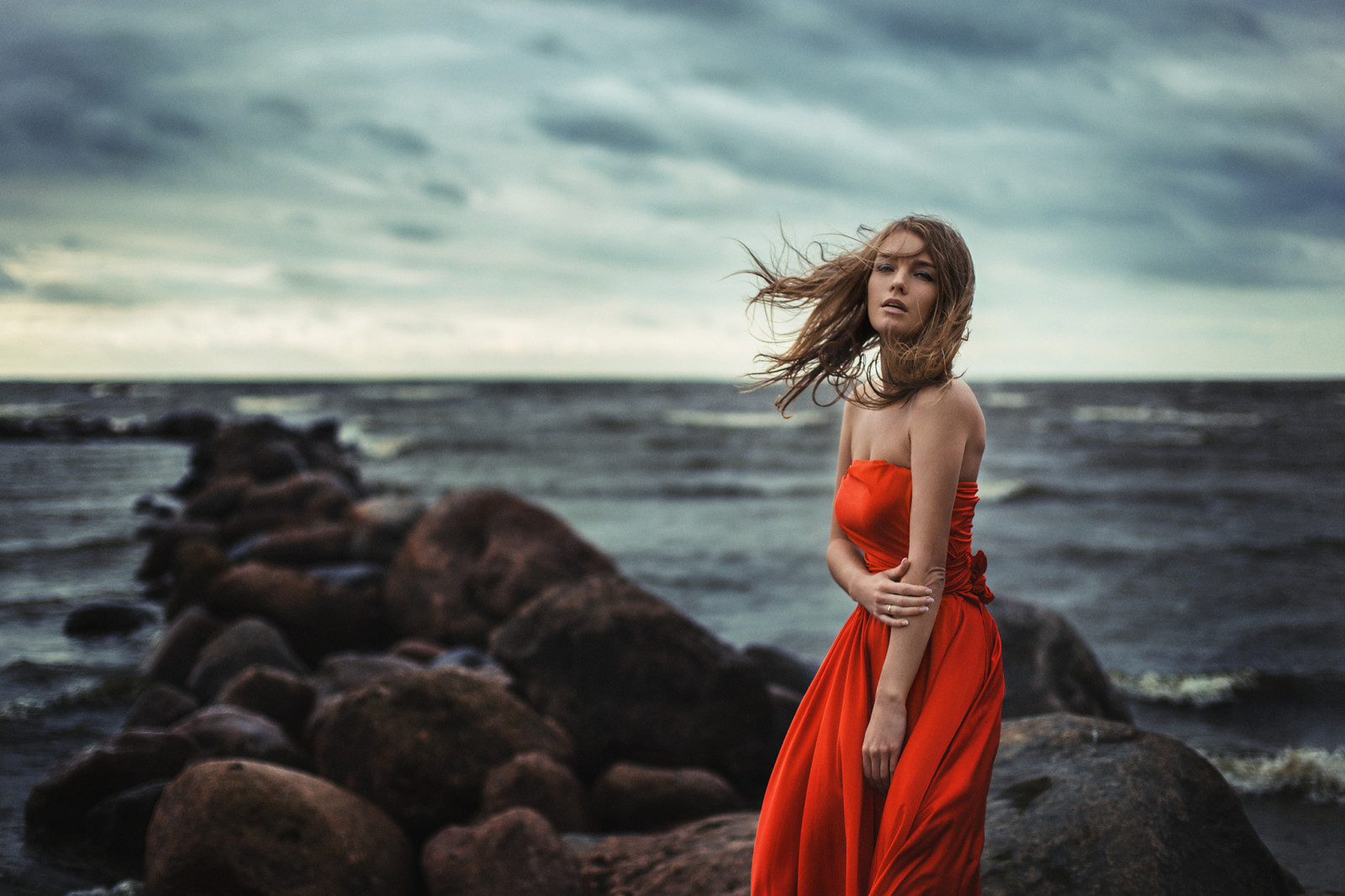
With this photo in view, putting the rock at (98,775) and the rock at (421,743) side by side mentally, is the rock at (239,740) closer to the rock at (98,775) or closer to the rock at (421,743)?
the rock at (98,775)

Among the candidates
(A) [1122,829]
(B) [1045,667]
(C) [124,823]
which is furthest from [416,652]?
(A) [1122,829]

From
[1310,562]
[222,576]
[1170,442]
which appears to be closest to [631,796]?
[222,576]

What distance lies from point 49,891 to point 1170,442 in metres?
32.4

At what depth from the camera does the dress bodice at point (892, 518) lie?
2254 mm

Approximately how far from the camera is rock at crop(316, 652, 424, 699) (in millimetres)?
6238

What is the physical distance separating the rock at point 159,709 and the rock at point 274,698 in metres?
0.45

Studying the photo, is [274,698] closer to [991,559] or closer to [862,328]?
[862,328]

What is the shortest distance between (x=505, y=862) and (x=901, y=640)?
2351 millimetres

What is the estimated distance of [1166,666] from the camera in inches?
310

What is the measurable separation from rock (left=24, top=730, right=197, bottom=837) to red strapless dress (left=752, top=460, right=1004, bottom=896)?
3.83 metres

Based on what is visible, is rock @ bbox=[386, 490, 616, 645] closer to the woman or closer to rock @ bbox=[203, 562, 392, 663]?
rock @ bbox=[203, 562, 392, 663]

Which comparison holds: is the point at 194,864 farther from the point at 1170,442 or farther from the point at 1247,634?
the point at 1170,442

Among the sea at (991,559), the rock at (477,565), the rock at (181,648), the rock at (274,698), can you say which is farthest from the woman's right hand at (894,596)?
the rock at (181,648)

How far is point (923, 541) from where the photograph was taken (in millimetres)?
2152
